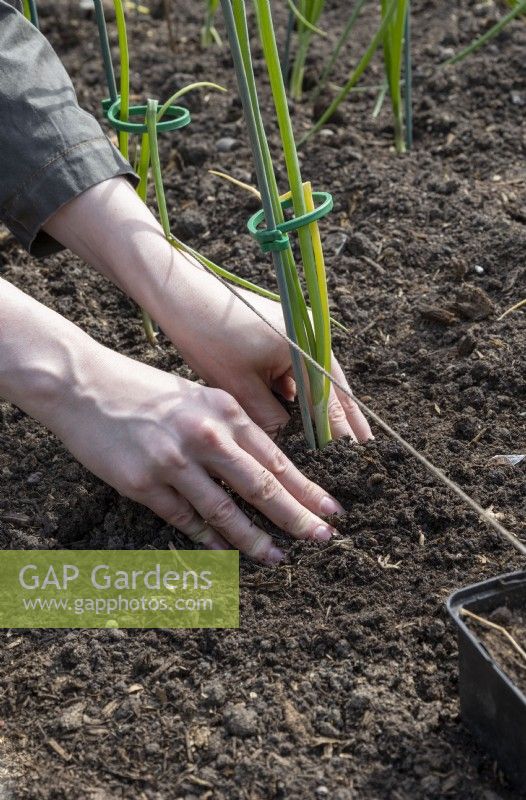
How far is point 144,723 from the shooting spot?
1138 millimetres

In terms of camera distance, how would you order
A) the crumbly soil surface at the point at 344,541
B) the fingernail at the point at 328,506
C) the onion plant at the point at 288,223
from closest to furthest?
1. the crumbly soil surface at the point at 344,541
2. the onion plant at the point at 288,223
3. the fingernail at the point at 328,506

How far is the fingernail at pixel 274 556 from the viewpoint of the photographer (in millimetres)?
1290

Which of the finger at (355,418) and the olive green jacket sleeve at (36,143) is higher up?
the olive green jacket sleeve at (36,143)

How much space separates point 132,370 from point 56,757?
0.47 m

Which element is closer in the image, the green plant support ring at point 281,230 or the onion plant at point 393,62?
the green plant support ring at point 281,230

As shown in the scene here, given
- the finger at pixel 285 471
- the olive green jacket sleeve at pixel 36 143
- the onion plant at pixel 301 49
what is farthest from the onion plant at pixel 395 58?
the finger at pixel 285 471

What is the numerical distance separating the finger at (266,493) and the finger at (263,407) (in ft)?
0.52

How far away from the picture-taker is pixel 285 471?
1293 millimetres

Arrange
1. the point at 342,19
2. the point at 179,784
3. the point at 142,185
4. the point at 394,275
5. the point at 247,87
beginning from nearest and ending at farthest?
the point at 179,784, the point at 247,87, the point at 142,185, the point at 394,275, the point at 342,19

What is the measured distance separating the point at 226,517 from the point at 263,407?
22 cm

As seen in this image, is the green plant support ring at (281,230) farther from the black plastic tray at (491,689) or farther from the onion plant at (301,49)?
the onion plant at (301,49)

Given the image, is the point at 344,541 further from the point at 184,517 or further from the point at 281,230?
the point at 281,230

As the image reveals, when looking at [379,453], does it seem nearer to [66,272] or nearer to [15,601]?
[15,601]

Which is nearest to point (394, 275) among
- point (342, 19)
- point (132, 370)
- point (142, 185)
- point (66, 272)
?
point (142, 185)
